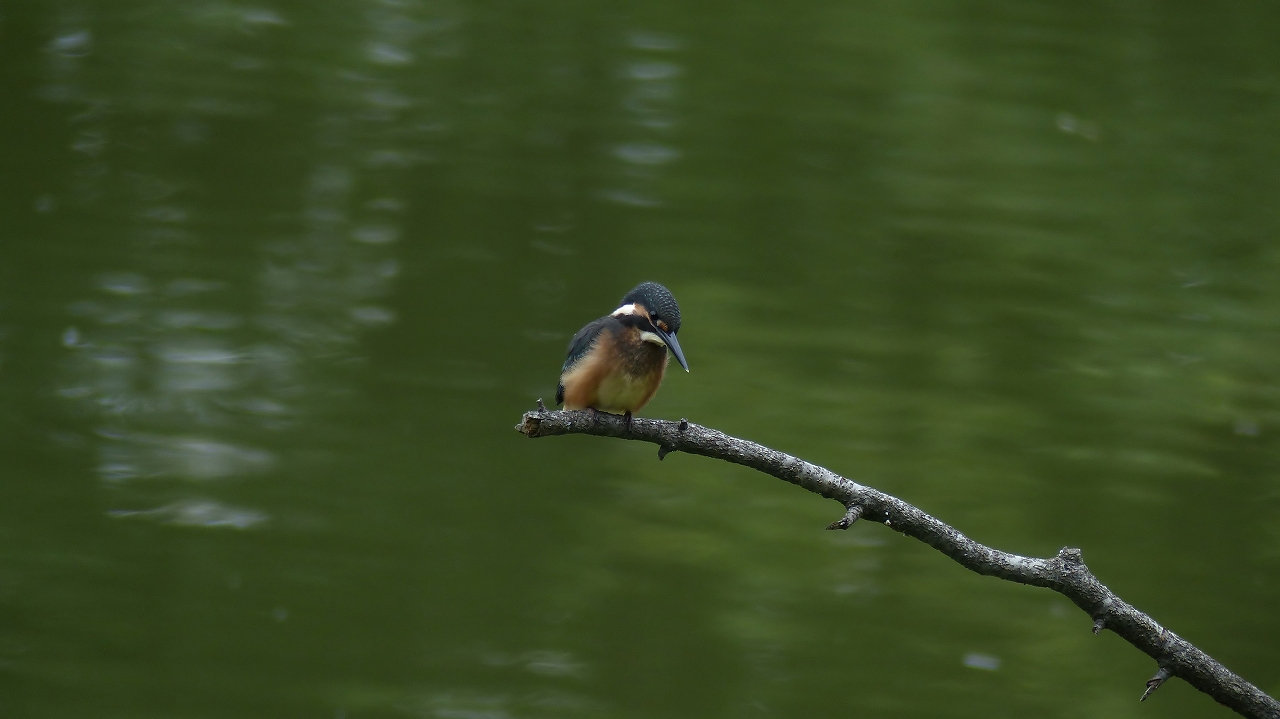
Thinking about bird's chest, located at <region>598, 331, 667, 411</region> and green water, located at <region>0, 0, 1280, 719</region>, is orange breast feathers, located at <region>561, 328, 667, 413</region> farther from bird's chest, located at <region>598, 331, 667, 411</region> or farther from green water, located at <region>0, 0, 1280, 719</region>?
green water, located at <region>0, 0, 1280, 719</region>

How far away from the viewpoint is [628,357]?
→ 10.3 feet

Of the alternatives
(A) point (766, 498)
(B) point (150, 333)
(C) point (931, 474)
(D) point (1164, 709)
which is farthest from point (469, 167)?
(D) point (1164, 709)

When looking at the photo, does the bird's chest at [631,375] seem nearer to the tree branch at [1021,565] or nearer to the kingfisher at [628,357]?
the kingfisher at [628,357]

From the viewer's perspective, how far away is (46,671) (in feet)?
19.4

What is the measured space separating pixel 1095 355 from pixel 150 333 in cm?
539

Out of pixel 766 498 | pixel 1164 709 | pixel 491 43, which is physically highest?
pixel 491 43

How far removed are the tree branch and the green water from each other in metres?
3.93

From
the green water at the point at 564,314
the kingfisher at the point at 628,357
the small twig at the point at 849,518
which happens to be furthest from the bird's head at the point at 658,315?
the green water at the point at 564,314

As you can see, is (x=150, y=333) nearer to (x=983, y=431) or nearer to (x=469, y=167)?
(x=469, y=167)

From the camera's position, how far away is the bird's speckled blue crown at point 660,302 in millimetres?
3170

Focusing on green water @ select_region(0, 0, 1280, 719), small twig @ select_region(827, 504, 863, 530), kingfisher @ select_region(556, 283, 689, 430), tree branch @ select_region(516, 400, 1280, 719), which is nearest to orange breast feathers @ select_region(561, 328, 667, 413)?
kingfisher @ select_region(556, 283, 689, 430)

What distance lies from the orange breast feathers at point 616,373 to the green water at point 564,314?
3.15m

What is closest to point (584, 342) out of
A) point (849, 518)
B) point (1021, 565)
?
point (849, 518)

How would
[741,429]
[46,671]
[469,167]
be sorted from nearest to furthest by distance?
[46,671]
[741,429]
[469,167]
